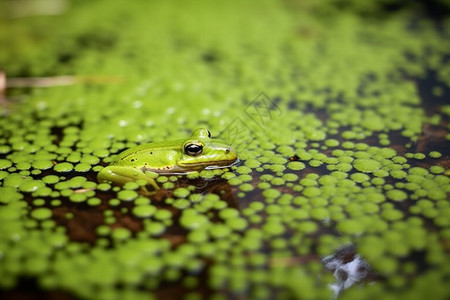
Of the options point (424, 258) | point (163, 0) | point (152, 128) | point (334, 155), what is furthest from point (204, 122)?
point (163, 0)

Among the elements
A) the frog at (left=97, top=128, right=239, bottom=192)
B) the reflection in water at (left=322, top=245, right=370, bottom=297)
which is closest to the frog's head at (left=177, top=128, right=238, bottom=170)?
the frog at (left=97, top=128, right=239, bottom=192)

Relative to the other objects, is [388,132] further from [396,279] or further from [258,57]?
[258,57]

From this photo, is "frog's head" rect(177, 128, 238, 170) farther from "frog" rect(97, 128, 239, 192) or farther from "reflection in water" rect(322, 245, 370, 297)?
"reflection in water" rect(322, 245, 370, 297)

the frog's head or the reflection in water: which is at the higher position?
the frog's head

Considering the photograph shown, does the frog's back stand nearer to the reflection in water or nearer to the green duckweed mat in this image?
the green duckweed mat

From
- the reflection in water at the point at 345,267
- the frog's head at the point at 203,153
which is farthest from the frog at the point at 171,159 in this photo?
the reflection in water at the point at 345,267

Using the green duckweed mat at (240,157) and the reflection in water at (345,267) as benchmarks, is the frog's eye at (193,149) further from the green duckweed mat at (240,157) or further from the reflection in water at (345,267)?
the reflection in water at (345,267)

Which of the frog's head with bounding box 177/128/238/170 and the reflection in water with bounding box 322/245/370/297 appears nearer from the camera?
the reflection in water with bounding box 322/245/370/297

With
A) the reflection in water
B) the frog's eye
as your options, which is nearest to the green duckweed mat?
the reflection in water
